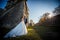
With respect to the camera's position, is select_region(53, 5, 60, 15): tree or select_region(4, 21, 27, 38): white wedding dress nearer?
select_region(4, 21, 27, 38): white wedding dress

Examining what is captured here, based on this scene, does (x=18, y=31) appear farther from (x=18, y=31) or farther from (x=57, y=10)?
(x=57, y=10)

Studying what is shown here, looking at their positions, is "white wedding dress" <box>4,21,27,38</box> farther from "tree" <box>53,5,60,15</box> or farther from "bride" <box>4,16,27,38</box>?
"tree" <box>53,5,60,15</box>

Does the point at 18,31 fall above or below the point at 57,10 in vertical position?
below

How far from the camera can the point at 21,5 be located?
2779mm

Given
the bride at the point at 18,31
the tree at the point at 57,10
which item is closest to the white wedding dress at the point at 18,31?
the bride at the point at 18,31

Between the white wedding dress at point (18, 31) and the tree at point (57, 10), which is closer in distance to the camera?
the white wedding dress at point (18, 31)

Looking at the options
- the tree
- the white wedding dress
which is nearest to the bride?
the white wedding dress

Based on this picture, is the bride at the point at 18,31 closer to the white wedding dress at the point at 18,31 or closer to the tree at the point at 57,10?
the white wedding dress at the point at 18,31

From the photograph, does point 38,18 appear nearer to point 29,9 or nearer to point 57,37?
A: point 29,9

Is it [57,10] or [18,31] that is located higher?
[57,10]

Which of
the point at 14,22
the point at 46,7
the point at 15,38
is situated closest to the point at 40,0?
the point at 46,7

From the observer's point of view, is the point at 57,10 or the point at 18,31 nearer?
the point at 18,31

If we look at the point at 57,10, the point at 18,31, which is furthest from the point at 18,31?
the point at 57,10

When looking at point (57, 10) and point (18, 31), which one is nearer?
point (18, 31)
